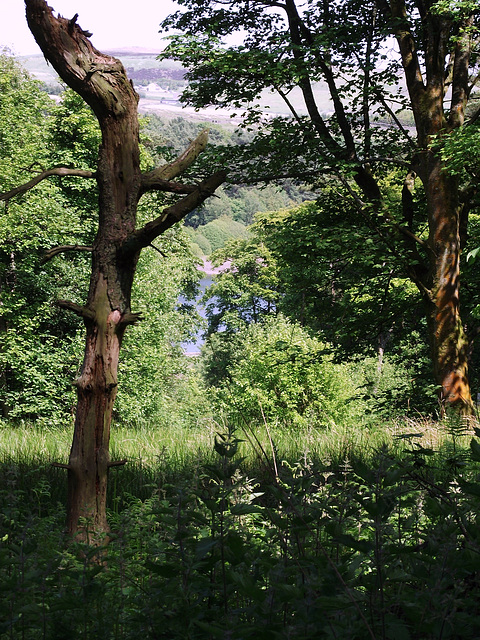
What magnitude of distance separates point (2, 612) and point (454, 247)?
9.84 m

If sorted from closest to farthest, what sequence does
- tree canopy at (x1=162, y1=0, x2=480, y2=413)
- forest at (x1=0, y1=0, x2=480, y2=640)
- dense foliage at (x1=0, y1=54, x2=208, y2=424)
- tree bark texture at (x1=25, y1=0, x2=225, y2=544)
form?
forest at (x1=0, y1=0, x2=480, y2=640), tree bark texture at (x1=25, y1=0, x2=225, y2=544), tree canopy at (x1=162, y1=0, x2=480, y2=413), dense foliage at (x1=0, y1=54, x2=208, y2=424)

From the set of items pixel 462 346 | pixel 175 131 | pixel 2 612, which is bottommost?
pixel 2 612

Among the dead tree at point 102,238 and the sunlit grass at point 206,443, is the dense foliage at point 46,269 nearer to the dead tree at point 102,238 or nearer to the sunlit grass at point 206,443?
the sunlit grass at point 206,443

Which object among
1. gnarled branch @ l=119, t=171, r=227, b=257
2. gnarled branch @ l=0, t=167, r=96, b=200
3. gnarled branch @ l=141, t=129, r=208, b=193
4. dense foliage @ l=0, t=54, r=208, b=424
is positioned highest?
dense foliage @ l=0, t=54, r=208, b=424

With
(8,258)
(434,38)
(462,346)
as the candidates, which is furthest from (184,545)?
(8,258)

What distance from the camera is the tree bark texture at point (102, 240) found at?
14.5 feet

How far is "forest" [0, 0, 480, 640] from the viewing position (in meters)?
1.83

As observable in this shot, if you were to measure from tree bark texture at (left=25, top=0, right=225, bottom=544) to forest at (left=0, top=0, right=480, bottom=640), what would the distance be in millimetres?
18

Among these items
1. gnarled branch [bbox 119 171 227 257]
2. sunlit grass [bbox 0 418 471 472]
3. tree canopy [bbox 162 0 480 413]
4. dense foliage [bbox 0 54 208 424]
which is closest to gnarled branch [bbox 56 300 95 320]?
gnarled branch [bbox 119 171 227 257]

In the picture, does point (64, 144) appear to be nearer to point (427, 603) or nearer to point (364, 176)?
point (364, 176)

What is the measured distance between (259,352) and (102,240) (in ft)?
67.1

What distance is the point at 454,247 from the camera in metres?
10.4

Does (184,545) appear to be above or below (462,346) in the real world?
below

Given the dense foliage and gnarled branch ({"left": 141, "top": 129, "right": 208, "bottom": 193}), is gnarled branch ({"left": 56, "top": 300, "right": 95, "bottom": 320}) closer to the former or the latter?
gnarled branch ({"left": 141, "top": 129, "right": 208, "bottom": 193})
